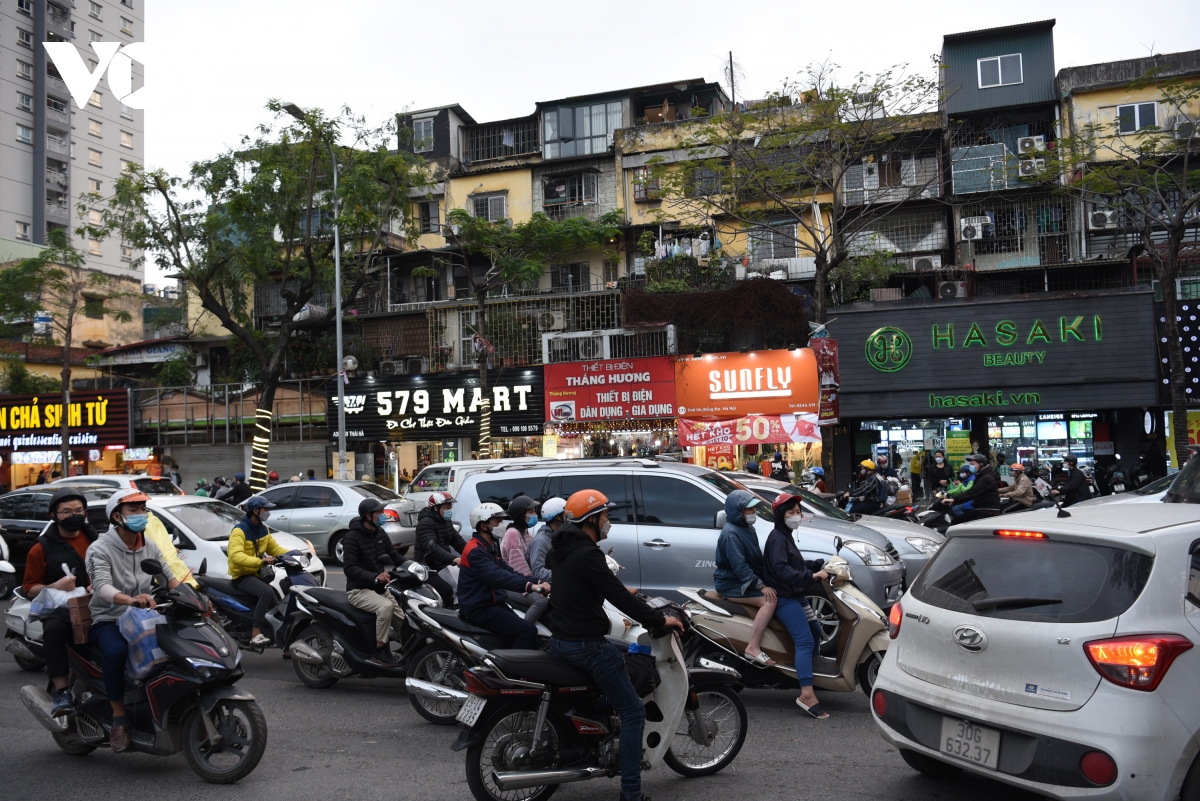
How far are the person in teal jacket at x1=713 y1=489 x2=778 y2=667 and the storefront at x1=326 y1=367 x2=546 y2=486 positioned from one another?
21.1 metres

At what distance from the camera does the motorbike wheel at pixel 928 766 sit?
5.05 m

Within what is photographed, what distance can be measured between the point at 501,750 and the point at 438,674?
263cm

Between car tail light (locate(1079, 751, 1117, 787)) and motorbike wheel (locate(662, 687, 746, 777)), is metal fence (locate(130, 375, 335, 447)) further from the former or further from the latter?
car tail light (locate(1079, 751, 1117, 787))

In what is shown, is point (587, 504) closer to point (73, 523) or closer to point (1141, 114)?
point (73, 523)

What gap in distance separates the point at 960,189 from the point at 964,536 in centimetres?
2454

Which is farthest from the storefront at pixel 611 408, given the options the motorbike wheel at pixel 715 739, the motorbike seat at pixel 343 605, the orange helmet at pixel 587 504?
the orange helmet at pixel 587 504

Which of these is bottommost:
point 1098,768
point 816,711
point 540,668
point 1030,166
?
point 816,711

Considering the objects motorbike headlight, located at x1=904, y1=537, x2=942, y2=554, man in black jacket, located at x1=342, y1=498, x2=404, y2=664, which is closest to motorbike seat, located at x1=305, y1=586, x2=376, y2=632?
man in black jacket, located at x1=342, y1=498, x2=404, y2=664

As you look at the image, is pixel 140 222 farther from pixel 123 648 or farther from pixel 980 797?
pixel 980 797

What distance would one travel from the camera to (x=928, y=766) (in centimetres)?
509

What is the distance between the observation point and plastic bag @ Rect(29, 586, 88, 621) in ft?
19.2

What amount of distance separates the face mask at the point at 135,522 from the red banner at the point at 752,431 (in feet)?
65.1

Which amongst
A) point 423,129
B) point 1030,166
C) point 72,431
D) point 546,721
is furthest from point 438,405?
point 546,721

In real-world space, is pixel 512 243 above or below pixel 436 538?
above
